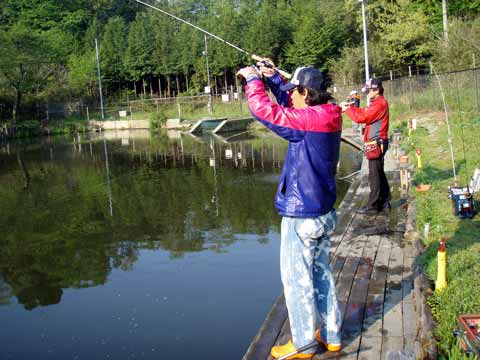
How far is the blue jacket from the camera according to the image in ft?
11.6

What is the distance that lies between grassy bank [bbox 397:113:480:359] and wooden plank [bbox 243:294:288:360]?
1.24 metres

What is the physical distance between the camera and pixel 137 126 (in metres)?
45.2

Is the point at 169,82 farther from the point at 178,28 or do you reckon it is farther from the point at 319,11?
the point at 319,11

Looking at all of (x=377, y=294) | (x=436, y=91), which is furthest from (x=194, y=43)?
(x=377, y=294)

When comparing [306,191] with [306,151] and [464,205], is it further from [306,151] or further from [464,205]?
[464,205]

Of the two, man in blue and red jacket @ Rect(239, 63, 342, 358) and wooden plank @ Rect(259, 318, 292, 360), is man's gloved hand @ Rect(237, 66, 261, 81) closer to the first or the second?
man in blue and red jacket @ Rect(239, 63, 342, 358)

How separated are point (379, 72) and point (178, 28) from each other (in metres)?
24.5

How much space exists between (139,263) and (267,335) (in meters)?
4.52

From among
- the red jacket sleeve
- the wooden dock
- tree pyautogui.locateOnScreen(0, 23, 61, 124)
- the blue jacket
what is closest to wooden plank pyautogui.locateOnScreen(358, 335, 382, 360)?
the wooden dock

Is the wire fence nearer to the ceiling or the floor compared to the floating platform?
nearer to the ceiling

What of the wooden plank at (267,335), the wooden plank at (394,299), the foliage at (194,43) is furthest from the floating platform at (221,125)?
the wooden plank at (267,335)

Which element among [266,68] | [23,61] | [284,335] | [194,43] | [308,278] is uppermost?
[194,43]

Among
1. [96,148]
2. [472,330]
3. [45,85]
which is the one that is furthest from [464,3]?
[472,330]

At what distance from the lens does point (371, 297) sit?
492 centimetres
